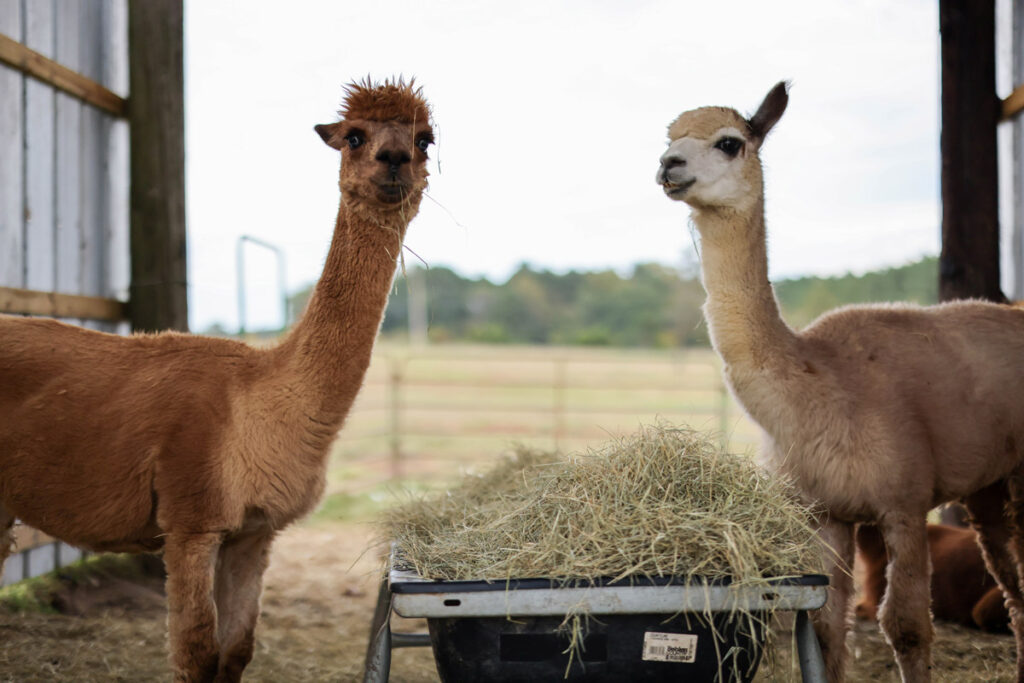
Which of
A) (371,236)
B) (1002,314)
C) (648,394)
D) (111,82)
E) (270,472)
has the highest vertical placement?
(111,82)

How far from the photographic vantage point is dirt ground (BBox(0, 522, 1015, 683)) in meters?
3.61

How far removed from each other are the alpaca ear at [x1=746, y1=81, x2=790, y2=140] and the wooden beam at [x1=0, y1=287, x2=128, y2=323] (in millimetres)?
3641

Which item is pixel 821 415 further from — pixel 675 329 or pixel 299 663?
pixel 675 329

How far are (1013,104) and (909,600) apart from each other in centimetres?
328

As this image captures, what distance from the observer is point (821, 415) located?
9.95 ft

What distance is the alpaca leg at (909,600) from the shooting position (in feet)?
9.57

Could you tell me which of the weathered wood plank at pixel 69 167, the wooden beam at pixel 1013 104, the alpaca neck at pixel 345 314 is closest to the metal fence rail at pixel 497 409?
the alpaca neck at pixel 345 314

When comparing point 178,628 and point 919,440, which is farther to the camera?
point 919,440

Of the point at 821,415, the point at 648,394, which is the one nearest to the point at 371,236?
the point at 821,415

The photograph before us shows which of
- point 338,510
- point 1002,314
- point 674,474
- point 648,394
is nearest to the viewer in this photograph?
point 674,474

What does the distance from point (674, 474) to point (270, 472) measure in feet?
4.51

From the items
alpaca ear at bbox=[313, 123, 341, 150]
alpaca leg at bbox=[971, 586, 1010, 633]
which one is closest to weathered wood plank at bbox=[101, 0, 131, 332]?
alpaca ear at bbox=[313, 123, 341, 150]

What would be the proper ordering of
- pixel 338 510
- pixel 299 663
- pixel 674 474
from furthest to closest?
pixel 338 510 → pixel 299 663 → pixel 674 474

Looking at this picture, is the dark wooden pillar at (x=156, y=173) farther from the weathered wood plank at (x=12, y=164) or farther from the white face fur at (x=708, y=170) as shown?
the white face fur at (x=708, y=170)
